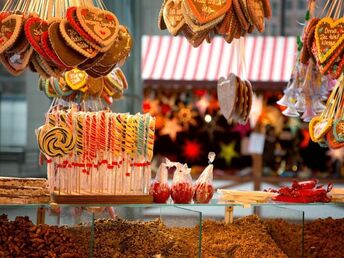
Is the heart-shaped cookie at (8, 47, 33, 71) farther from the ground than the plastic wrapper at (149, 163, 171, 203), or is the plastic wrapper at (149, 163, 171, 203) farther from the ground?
the heart-shaped cookie at (8, 47, 33, 71)

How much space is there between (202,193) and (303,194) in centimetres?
57

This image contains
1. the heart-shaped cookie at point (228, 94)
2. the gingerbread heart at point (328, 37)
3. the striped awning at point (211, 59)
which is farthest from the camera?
the striped awning at point (211, 59)

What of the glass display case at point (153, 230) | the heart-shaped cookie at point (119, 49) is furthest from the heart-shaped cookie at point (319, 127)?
the heart-shaped cookie at point (119, 49)

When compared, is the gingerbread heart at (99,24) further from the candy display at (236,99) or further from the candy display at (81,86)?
the candy display at (81,86)

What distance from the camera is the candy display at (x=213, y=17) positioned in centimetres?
365

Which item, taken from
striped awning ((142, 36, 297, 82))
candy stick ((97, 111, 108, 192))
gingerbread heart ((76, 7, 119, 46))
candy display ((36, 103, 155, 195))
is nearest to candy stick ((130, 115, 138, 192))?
candy display ((36, 103, 155, 195))

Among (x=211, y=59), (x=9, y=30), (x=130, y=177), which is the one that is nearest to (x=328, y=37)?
(x=130, y=177)

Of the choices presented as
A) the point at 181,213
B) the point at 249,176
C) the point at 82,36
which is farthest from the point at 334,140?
the point at 249,176

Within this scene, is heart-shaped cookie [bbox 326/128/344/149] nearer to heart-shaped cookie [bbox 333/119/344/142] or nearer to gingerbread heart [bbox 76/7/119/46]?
heart-shaped cookie [bbox 333/119/344/142]

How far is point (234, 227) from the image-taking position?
4219 mm

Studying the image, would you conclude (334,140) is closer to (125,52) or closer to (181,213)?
(181,213)

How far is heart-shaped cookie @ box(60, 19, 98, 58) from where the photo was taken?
11.6ft

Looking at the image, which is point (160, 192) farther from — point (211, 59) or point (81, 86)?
point (211, 59)

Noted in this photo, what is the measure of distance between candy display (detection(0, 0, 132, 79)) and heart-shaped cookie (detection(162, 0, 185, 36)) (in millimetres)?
293
